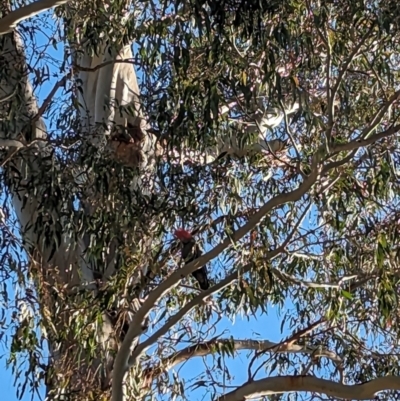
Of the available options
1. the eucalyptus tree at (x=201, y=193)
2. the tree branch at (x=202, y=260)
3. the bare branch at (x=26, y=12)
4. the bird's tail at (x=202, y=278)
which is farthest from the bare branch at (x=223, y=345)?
the bare branch at (x=26, y=12)

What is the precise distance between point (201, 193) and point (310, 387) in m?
0.81

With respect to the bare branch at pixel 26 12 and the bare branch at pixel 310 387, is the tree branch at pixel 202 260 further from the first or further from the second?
the bare branch at pixel 26 12

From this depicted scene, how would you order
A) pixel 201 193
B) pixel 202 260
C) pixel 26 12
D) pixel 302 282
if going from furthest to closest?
1. pixel 302 282
2. pixel 201 193
3. pixel 202 260
4. pixel 26 12

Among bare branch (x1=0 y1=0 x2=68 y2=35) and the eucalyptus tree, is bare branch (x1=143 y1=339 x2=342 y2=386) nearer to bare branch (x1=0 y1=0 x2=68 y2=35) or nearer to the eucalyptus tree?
the eucalyptus tree

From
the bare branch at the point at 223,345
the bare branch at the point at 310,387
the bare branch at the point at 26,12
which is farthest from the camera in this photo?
the bare branch at the point at 223,345

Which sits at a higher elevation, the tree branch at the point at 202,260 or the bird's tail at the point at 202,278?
the bird's tail at the point at 202,278

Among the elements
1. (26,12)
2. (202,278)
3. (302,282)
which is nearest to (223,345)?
(202,278)

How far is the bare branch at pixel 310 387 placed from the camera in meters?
2.55

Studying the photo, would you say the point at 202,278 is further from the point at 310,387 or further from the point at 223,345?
the point at 310,387

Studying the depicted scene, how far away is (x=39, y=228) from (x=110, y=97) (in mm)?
1014

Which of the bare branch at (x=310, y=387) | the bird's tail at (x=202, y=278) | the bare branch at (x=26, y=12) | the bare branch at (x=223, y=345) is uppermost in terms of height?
the bare branch at (x=26, y=12)

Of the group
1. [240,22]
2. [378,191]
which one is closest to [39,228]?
[240,22]

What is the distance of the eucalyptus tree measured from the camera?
105 inches

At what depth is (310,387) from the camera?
2.71m
